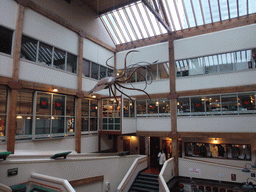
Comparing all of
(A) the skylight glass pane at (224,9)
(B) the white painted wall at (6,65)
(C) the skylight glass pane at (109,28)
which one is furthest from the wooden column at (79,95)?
(A) the skylight glass pane at (224,9)

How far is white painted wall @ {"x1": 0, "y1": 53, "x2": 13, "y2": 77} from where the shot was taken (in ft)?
30.0

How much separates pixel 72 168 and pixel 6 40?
22.7 feet

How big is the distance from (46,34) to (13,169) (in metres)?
7.58

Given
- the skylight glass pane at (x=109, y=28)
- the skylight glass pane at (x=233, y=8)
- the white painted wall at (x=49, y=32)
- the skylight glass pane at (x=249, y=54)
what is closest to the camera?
the white painted wall at (x=49, y=32)

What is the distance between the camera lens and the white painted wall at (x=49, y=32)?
10.5m

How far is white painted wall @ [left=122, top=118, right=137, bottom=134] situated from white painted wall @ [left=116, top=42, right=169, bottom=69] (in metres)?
4.99

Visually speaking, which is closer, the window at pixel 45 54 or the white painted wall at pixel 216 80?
the window at pixel 45 54

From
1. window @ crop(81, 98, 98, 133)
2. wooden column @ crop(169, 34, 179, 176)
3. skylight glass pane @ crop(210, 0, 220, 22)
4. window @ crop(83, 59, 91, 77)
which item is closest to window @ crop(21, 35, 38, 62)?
window @ crop(83, 59, 91, 77)

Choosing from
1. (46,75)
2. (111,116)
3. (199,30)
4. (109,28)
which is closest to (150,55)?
(199,30)

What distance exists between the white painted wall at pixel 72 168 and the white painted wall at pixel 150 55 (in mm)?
7824

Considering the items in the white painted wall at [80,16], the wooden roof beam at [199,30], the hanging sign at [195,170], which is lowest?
the hanging sign at [195,170]

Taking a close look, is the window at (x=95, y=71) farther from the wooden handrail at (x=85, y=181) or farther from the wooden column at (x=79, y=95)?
the wooden handrail at (x=85, y=181)

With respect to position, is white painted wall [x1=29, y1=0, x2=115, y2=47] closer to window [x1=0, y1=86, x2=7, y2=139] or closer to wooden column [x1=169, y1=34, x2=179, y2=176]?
window [x1=0, y1=86, x2=7, y2=139]

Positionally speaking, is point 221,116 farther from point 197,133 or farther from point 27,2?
point 27,2
